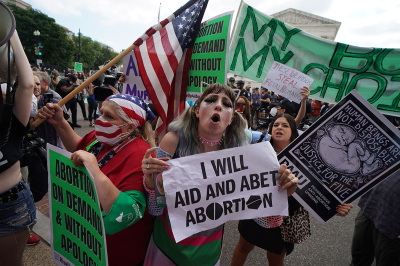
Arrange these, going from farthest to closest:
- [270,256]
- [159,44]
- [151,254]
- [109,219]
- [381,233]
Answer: [159,44], [270,256], [381,233], [151,254], [109,219]

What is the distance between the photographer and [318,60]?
3.12 m

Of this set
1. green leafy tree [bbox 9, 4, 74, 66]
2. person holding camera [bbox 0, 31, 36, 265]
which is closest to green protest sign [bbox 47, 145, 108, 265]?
person holding camera [bbox 0, 31, 36, 265]

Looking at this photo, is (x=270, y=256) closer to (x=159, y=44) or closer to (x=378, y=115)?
(x=378, y=115)

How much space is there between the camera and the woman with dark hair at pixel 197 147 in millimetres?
1317

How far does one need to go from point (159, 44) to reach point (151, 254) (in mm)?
2022

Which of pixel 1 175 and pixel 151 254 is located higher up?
pixel 1 175

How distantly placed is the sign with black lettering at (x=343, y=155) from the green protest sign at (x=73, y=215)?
1.25 meters

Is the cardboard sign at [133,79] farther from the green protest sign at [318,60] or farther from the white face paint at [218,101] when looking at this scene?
the green protest sign at [318,60]

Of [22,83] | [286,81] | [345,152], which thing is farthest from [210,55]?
[22,83]

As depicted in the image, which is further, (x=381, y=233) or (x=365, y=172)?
(x=381, y=233)

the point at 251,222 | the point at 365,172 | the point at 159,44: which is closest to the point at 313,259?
the point at 251,222

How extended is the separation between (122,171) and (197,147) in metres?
0.50

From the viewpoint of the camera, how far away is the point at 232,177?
1.28 metres

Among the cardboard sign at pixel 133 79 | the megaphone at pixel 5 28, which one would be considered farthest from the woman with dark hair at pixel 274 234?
the megaphone at pixel 5 28
